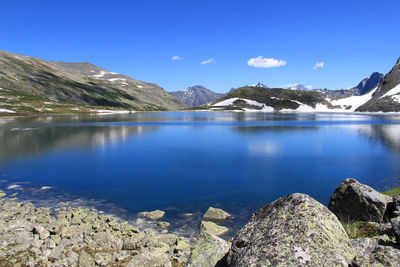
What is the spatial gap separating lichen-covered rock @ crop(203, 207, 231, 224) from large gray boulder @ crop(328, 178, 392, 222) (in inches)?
279

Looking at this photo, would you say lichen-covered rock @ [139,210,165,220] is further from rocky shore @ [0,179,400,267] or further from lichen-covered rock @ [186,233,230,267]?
lichen-covered rock @ [186,233,230,267]

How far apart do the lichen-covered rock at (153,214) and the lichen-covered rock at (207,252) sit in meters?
9.79

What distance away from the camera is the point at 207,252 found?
10.3 m

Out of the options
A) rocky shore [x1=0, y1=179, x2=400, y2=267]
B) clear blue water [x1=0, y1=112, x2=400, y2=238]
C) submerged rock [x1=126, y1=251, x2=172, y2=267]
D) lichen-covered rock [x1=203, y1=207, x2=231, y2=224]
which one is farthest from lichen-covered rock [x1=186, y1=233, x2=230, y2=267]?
lichen-covered rock [x1=203, y1=207, x2=231, y2=224]

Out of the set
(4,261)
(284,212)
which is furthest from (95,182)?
(284,212)

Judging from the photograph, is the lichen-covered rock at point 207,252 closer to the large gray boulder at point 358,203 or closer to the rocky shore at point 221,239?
the rocky shore at point 221,239

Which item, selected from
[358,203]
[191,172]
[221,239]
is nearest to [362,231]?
[358,203]

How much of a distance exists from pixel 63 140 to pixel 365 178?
57287 millimetres

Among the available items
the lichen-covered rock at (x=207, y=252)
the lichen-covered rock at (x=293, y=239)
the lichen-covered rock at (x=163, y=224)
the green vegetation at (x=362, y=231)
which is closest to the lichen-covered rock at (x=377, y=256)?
the lichen-covered rock at (x=293, y=239)

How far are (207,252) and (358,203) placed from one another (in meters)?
10.5

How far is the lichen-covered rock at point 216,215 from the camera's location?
19.6 meters

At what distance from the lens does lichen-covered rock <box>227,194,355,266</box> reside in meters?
6.59

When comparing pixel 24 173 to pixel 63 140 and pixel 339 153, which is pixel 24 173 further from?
pixel 339 153

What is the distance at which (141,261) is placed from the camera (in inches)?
492
